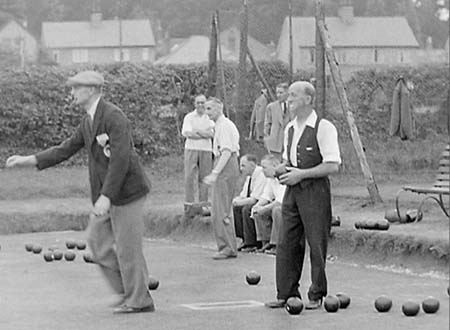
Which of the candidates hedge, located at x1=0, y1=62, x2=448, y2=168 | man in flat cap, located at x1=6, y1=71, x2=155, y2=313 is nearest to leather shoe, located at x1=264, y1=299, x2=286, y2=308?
man in flat cap, located at x1=6, y1=71, x2=155, y2=313

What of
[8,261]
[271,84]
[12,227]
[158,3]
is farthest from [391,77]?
[158,3]

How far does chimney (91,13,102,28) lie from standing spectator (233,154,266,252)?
90.9 feet

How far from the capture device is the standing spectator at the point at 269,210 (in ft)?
51.0

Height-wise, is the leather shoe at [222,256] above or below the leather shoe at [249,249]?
above

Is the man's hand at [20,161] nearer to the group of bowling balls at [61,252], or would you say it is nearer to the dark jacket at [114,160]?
the dark jacket at [114,160]

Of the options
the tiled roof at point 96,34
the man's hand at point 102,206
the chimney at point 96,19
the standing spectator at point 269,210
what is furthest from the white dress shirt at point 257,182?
the tiled roof at point 96,34

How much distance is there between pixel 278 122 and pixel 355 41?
38.3 ft

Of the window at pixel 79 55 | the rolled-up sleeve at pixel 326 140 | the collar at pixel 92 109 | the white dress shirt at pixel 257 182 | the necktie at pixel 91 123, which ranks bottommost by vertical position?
the window at pixel 79 55

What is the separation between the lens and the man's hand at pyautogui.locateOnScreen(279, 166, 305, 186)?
35.9ft

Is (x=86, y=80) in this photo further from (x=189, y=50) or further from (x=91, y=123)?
(x=189, y=50)

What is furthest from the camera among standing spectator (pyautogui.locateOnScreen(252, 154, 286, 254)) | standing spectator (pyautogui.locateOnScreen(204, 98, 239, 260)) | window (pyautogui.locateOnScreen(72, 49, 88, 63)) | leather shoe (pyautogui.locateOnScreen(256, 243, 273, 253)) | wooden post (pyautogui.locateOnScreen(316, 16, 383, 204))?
window (pyautogui.locateOnScreen(72, 49, 88, 63))

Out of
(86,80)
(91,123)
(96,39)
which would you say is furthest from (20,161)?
(96,39)

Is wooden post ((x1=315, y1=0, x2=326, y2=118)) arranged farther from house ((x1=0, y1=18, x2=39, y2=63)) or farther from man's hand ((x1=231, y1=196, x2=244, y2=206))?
house ((x1=0, y1=18, x2=39, y2=63))

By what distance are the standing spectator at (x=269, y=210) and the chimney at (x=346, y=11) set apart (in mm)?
12438
